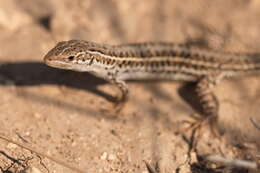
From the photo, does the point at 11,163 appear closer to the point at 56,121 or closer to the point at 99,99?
the point at 56,121

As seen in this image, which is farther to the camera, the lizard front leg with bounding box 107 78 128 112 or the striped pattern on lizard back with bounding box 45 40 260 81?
the lizard front leg with bounding box 107 78 128 112

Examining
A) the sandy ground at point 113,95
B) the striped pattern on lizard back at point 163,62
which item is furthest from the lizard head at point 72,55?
the sandy ground at point 113,95

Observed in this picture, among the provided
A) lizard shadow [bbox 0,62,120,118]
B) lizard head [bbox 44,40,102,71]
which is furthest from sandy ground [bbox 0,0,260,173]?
lizard head [bbox 44,40,102,71]

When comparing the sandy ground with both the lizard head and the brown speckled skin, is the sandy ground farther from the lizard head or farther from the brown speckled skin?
the lizard head

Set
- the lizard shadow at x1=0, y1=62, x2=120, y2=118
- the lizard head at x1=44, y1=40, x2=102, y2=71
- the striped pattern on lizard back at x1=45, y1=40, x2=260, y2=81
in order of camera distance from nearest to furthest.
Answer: the lizard head at x1=44, y1=40, x2=102, y2=71 → the striped pattern on lizard back at x1=45, y1=40, x2=260, y2=81 → the lizard shadow at x1=0, y1=62, x2=120, y2=118

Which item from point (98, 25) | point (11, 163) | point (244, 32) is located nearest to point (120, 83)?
point (98, 25)

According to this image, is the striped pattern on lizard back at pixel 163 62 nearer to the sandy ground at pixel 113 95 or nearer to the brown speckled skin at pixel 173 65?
the brown speckled skin at pixel 173 65
